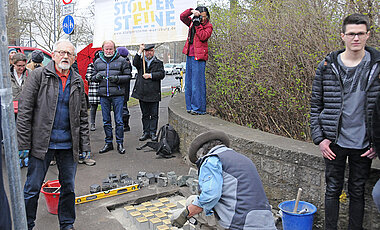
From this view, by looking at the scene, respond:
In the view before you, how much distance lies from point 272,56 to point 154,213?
2815 mm

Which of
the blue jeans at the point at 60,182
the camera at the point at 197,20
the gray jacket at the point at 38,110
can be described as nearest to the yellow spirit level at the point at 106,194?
the blue jeans at the point at 60,182

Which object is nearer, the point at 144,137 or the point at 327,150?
the point at 327,150

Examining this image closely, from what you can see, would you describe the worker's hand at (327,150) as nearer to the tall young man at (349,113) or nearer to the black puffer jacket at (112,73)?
the tall young man at (349,113)

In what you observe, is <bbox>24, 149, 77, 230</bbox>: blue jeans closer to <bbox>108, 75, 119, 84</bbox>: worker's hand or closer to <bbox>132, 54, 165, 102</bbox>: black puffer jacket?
<bbox>108, 75, 119, 84</bbox>: worker's hand

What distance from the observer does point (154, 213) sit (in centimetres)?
454

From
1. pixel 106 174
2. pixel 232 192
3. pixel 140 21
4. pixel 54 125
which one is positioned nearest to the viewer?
pixel 232 192

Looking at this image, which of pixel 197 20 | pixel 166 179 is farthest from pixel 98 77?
pixel 166 179

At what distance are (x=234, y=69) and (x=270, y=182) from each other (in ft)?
7.43

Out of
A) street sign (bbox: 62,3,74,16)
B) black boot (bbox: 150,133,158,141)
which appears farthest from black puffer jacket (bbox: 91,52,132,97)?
street sign (bbox: 62,3,74,16)

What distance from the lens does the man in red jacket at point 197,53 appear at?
6410mm

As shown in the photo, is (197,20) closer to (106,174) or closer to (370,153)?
(106,174)

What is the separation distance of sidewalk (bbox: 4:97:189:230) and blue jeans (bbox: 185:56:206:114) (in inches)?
40.3

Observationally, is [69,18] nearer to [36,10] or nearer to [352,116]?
[352,116]

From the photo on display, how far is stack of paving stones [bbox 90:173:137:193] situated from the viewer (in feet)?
16.9
